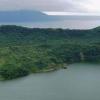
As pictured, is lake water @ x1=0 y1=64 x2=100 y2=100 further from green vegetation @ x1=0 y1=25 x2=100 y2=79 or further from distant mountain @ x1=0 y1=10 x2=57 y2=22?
distant mountain @ x1=0 y1=10 x2=57 y2=22

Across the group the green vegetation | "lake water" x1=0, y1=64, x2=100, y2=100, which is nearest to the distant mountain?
the green vegetation

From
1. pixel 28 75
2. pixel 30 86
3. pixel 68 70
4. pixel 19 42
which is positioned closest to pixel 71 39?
pixel 19 42

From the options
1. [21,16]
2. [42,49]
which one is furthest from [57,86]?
[21,16]

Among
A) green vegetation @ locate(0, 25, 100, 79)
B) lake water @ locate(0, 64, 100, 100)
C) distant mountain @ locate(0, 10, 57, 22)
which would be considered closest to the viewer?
lake water @ locate(0, 64, 100, 100)

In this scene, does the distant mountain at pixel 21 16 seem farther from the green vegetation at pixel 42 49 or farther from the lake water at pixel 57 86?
the lake water at pixel 57 86

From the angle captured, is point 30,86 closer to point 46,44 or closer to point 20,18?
point 46,44

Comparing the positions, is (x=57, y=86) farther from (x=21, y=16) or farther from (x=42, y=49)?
(x=21, y=16)
